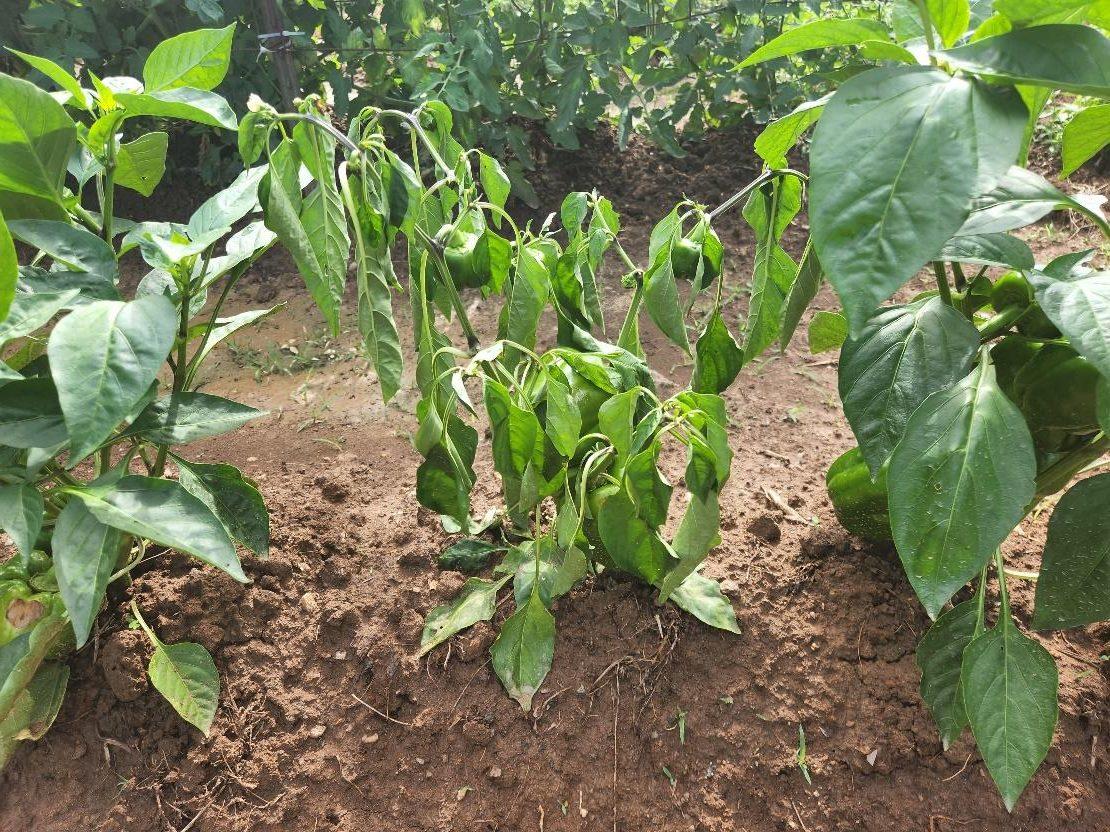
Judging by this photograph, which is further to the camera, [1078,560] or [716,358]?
[716,358]

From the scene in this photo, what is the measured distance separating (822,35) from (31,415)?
1.15m

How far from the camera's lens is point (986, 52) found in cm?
84

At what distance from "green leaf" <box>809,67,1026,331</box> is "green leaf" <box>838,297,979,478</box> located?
33cm

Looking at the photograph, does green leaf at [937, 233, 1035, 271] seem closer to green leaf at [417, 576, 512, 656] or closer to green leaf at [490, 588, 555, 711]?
green leaf at [490, 588, 555, 711]

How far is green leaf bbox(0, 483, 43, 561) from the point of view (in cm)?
108

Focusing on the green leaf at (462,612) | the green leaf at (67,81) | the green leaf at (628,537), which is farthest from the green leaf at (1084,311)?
the green leaf at (67,81)

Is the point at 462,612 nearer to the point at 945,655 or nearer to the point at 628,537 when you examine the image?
the point at 628,537

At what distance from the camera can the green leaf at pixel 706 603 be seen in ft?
4.87

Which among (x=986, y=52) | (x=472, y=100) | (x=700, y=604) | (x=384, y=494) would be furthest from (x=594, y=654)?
(x=472, y=100)

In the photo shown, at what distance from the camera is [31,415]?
1.13 metres

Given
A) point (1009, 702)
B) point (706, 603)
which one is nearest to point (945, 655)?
point (1009, 702)

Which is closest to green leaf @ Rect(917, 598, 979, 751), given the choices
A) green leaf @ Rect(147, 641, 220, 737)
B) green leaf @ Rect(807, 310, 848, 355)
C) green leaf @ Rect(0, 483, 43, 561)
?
green leaf @ Rect(807, 310, 848, 355)

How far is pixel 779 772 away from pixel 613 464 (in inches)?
23.0

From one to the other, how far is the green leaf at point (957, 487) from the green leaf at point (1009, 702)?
326mm
